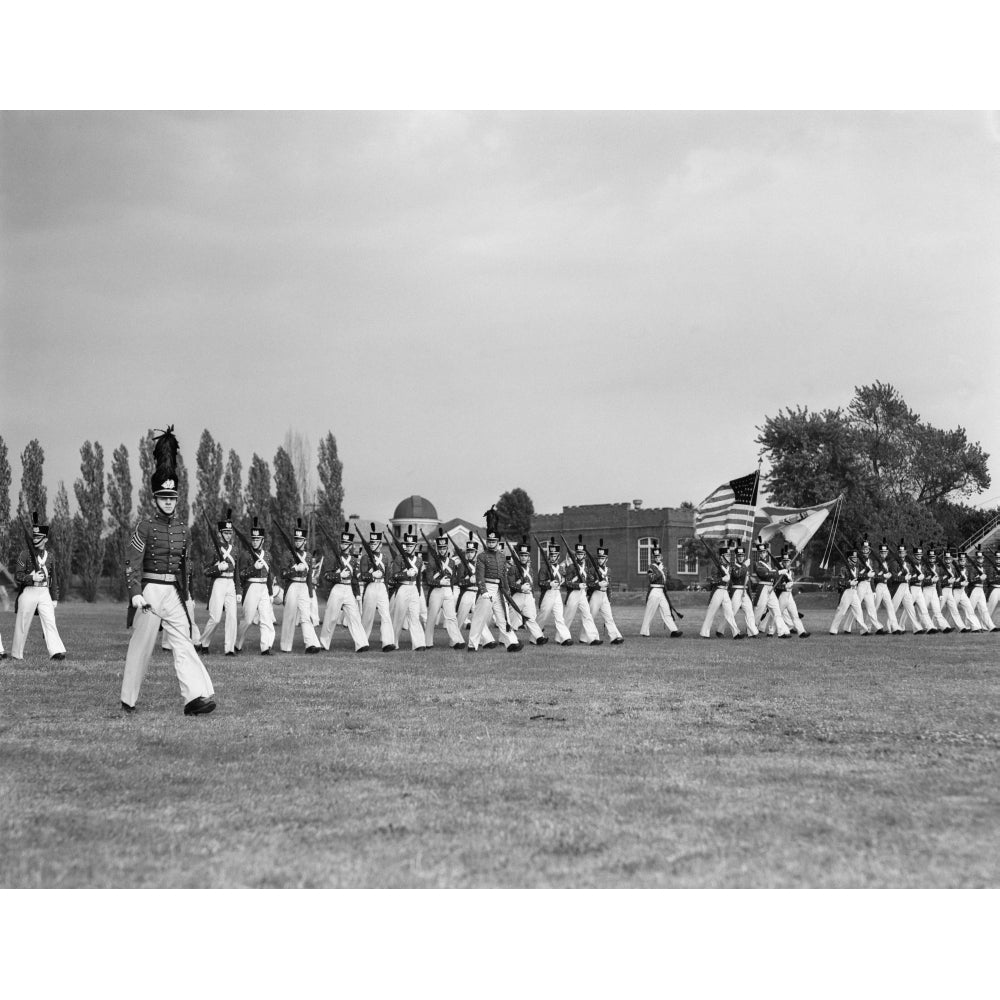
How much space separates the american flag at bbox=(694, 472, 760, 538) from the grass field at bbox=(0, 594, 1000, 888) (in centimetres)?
1194

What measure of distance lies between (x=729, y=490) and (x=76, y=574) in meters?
26.9

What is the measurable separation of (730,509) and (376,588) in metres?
10.0

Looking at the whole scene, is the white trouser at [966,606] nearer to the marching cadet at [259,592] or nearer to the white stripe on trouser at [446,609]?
the white stripe on trouser at [446,609]

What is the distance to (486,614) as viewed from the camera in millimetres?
17109

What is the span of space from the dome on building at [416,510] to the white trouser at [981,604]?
163ft

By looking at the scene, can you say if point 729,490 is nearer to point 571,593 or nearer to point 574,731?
point 571,593

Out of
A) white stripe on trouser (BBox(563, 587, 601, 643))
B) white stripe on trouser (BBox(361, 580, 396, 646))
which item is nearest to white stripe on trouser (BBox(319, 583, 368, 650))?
white stripe on trouser (BBox(361, 580, 396, 646))

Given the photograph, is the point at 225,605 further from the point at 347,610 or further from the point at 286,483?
the point at 286,483

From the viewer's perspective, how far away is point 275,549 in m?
39.1

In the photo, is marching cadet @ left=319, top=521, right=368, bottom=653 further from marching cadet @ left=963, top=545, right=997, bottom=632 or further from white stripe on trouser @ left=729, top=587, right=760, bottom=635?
marching cadet @ left=963, top=545, right=997, bottom=632

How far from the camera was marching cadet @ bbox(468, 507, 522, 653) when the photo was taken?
1703cm

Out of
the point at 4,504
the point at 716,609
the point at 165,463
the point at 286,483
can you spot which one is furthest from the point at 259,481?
the point at 165,463

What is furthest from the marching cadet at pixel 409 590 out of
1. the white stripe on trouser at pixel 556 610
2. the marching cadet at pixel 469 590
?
the white stripe on trouser at pixel 556 610

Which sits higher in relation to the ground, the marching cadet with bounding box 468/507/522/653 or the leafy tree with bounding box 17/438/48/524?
the leafy tree with bounding box 17/438/48/524
